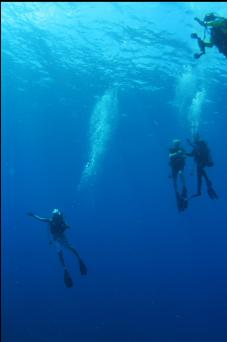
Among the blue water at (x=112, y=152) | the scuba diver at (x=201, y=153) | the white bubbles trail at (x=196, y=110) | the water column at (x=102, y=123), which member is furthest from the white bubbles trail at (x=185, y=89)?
the scuba diver at (x=201, y=153)

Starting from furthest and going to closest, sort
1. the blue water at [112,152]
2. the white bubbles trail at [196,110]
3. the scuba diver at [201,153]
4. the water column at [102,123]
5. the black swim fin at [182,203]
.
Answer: the water column at [102,123] < the white bubbles trail at [196,110] < the blue water at [112,152] < the scuba diver at [201,153] < the black swim fin at [182,203]

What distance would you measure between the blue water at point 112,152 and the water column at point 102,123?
0.69 ft

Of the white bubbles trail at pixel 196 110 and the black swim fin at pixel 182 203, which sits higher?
the white bubbles trail at pixel 196 110

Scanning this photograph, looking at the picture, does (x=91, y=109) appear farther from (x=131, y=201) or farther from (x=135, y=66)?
(x=131, y=201)

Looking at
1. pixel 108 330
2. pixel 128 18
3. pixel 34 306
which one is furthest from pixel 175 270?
pixel 128 18

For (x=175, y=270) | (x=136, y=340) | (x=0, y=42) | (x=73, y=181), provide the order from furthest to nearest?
(x=175, y=270)
(x=73, y=181)
(x=136, y=340)
(x=0, y=42)

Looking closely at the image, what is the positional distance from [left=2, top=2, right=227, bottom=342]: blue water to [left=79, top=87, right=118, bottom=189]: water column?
0.69 feet

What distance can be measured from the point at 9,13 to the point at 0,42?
3704 millimetres

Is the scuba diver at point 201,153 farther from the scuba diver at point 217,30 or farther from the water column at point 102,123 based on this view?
the water column at point 102,123

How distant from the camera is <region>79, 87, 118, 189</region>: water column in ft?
117

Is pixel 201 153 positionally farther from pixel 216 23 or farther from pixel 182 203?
pixel 216 23

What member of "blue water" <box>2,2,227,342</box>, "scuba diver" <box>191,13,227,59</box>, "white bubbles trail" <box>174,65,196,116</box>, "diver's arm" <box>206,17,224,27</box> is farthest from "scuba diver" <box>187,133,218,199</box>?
"white bubbles trail" <box>174,65,196,116</box>

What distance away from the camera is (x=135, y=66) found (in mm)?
27766

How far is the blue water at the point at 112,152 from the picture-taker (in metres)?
24.3
